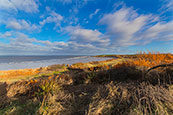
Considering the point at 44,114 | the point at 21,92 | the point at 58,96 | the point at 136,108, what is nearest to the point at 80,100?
the point at 58,96

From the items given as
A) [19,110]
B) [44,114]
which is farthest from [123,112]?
[19,110]

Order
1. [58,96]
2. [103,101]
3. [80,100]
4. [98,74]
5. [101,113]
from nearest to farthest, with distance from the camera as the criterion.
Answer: [101,113], [103,101], [80,100], [58,96], [98,74]

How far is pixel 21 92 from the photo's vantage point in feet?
10.7

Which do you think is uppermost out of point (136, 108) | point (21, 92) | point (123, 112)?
point (136, 108)

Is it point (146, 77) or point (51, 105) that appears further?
point (146, 77)

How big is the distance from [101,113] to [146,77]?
287cm

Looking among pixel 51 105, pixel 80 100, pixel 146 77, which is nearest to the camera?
pixel 51 105

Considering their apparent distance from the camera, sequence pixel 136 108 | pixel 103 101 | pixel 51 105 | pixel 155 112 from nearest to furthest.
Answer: pixel 155 112
pixel 136 108
pixel 103 101
pixel 51 105

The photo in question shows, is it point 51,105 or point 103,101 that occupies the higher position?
point 103,101

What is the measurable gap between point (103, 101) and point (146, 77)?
2.71 meters

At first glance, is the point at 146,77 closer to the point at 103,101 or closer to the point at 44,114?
the point at 103,101

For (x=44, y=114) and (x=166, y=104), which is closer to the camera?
(x=166, y=104)

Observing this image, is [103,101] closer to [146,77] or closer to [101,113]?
[101,113]

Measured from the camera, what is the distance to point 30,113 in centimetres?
166
